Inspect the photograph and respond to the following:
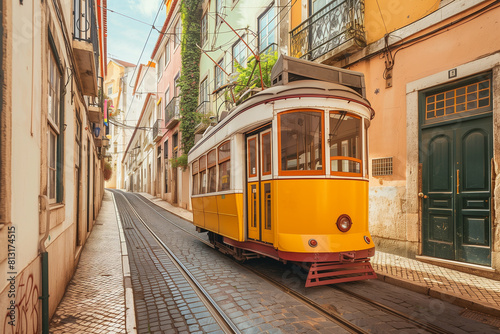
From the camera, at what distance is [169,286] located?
542cm

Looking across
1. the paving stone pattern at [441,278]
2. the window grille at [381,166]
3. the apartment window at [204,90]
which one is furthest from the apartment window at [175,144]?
the paving stone pattern at [441,278]

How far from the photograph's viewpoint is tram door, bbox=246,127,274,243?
5.36 meters

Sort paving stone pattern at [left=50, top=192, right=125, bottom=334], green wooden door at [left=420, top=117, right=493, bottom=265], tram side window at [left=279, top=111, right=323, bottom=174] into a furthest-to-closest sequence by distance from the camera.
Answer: green wooden door at [left=420, top=117, right=493, bottom=265] → tram side window at [left=279, top=111, right=323, bottom=174] → paving stone pattern at [left=50, top=192, right=125, bottom=334]

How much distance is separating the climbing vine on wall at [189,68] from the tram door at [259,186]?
1563cm

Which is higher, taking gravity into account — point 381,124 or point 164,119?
point 164,119

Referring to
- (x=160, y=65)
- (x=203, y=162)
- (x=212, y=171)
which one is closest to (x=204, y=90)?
(x=203, y=162)

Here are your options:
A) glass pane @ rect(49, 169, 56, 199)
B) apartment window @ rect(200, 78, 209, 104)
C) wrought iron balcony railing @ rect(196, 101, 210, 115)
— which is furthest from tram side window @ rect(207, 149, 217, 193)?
apartment window @ rect(200, 78, 209, 104)

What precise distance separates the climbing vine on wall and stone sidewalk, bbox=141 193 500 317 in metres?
16.5

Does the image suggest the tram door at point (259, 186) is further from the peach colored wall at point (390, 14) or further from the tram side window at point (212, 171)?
the peach colored wall at point (390, 14)

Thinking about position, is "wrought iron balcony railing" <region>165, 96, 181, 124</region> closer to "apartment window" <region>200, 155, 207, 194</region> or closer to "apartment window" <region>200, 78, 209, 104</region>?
"apartment window" <region>200, 78, 209, 104</region>

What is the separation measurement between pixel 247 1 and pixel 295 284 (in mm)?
13073

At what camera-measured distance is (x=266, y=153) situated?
17.9 ft

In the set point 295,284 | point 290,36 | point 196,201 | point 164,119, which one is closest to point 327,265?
point 295,284

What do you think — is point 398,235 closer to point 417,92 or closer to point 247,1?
point 417,92
